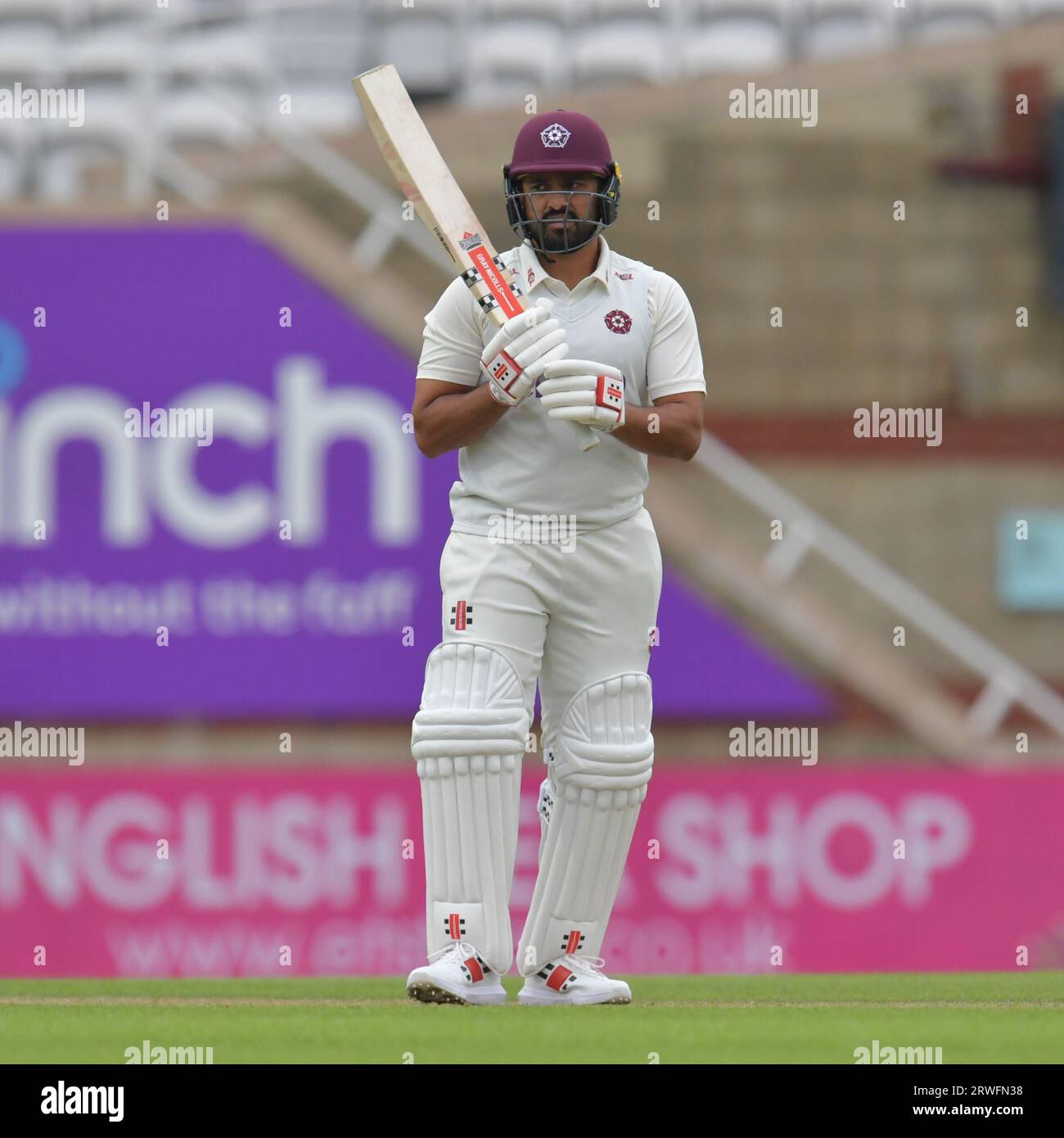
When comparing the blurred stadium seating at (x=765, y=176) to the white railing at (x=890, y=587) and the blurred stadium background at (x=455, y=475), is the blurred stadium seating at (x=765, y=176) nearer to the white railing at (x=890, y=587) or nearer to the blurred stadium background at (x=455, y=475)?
the blurred stadium background at (x=455, y=475)

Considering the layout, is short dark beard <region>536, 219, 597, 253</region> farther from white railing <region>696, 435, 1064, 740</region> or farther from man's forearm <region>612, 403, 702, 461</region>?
white railing <region>696, 435, 1064, 740</region>

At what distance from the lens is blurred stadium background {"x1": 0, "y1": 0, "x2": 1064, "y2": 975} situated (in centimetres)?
831

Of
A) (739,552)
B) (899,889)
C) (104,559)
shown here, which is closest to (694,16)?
(739,552)

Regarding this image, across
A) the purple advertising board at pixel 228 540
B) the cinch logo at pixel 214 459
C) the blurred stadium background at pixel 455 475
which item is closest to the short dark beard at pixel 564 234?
the blurred stadium background at pixel 455 475

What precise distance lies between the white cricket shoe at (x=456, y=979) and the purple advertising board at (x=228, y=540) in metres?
5.03

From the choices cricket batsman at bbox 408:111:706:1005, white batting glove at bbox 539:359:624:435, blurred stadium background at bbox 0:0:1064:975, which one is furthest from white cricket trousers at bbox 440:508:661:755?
blurred stadium background at bbox 0:0:1064:975

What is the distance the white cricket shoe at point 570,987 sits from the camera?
4.41 m

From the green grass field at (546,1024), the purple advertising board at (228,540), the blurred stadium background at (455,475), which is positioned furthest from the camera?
the purple advertising board at (228,540)

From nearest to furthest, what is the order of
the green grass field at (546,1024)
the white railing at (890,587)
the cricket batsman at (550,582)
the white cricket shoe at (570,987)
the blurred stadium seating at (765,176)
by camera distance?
1. the green grass field at (546,1024)
2. the cricket batsman at (550,582)
3. the white cricket shoe at (570,987)
4. the white railing at (890,587)
5. the blurred stadium seating at (765,176)

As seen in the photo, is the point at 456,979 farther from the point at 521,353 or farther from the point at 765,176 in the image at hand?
the point at 765,176

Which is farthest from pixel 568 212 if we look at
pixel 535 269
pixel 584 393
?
pixel 584 393

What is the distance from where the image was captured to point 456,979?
425cm

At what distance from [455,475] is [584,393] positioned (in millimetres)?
5016

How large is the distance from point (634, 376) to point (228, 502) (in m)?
5.19
